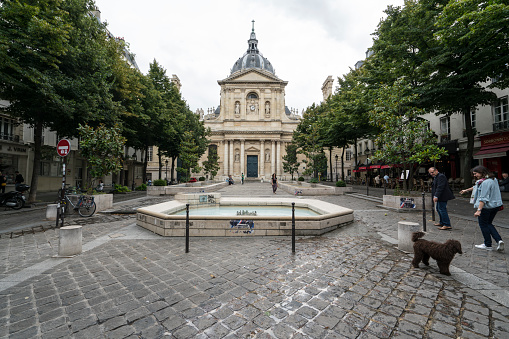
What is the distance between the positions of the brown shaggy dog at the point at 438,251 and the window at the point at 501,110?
68.1 feet

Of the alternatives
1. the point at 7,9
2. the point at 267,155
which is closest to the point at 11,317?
the point at 7,9

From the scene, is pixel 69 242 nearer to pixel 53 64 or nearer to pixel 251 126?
pixel 53 64

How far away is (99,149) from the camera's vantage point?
35.0 ft

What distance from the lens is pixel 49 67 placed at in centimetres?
1173

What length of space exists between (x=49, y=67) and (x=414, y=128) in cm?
1864

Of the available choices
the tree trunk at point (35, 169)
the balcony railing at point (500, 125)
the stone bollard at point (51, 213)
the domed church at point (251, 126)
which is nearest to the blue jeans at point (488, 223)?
the stone bollard at point (51, 213)

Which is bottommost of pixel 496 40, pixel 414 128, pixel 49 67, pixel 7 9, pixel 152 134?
pixel 414 128

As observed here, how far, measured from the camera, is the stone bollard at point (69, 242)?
4.48 metres

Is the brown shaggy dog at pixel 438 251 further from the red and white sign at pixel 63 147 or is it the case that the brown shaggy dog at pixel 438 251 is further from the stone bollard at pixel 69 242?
the red and white sign at pixel 63 147

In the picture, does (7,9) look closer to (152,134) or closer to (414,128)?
(152,134)

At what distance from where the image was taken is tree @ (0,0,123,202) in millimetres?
10039

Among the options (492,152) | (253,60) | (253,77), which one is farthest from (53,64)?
(253,60)

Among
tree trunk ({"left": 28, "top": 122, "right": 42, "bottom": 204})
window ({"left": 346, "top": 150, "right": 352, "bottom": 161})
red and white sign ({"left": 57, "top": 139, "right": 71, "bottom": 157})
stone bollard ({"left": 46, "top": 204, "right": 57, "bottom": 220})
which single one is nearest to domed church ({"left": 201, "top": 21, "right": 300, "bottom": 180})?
window ({"left": 346, "top": 150, "right": 352, "bottom": 161})

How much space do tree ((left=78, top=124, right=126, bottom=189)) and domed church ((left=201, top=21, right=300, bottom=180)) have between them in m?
36.3
